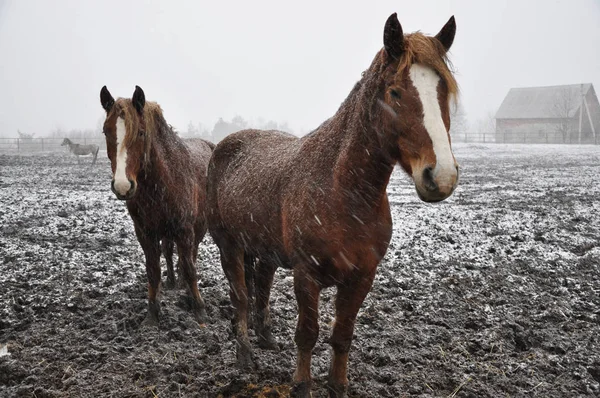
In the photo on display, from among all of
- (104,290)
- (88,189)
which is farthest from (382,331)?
(88,189)

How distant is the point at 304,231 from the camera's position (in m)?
2.56

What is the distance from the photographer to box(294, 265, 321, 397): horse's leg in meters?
2.65

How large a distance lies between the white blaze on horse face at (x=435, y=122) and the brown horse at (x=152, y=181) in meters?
2.75

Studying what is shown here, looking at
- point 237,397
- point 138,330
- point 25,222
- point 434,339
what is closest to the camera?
point 237,397

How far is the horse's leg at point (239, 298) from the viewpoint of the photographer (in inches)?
140

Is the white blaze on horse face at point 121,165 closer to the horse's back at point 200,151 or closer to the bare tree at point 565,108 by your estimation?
the horse's back at point 200,151

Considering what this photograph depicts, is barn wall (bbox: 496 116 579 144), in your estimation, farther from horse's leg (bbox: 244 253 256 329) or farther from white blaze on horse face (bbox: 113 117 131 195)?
white blaze on horse face (bbox: 113 117 131 195)

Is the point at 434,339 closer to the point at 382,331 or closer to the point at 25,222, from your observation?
the point at 382,331

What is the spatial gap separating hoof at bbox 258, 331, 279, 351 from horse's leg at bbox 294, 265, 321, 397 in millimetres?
914

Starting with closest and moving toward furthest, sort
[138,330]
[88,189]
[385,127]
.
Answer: [385,127] < [138,330] < [88,189]

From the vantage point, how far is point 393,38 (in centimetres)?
213

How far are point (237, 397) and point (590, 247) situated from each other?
18.9ft

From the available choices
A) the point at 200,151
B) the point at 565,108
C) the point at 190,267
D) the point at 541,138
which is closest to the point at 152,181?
the point at 190,267

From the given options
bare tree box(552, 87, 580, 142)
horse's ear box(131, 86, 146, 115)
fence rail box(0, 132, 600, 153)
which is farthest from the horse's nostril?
bare tree box(552, 87, 580, 142)
